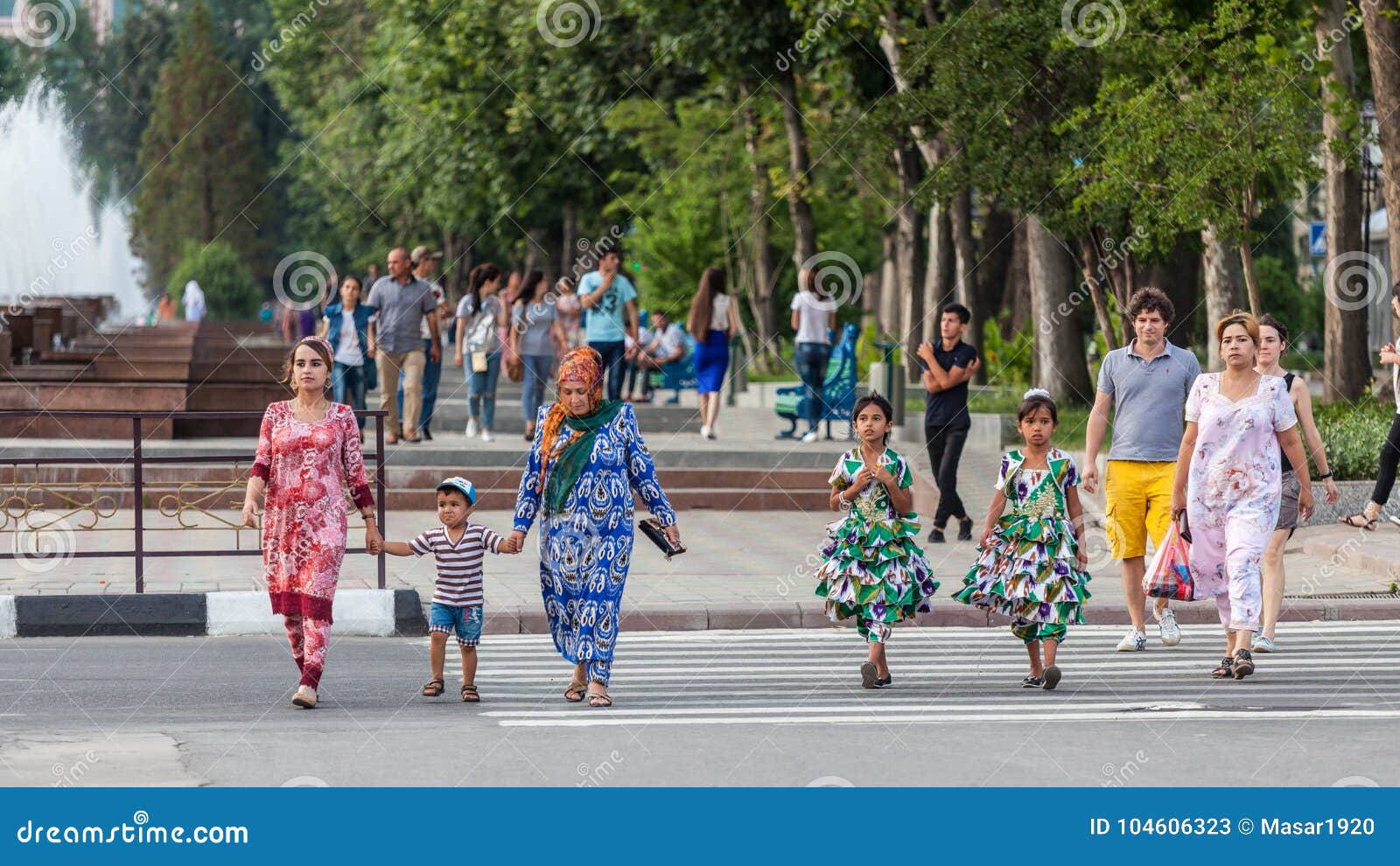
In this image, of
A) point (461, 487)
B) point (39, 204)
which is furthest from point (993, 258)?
point (39, 204)

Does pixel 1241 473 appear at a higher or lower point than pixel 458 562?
higher

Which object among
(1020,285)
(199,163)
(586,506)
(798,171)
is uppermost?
(199,163)

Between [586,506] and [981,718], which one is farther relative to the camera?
[586,506]

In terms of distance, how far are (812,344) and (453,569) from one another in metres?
13.8

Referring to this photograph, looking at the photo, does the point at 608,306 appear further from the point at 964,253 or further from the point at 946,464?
the point at 964,253

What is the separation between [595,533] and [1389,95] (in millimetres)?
11981

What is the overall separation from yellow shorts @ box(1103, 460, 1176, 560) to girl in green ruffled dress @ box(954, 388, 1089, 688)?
1.14m

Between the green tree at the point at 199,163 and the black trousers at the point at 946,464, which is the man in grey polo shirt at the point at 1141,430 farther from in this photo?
the green tree at the point at 199,163

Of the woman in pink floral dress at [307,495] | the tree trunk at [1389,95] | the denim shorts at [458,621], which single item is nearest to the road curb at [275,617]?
the denim shorts at [458,621]

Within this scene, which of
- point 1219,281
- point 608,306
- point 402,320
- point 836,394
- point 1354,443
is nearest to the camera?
point 1354,443

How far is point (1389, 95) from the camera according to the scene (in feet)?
62.2

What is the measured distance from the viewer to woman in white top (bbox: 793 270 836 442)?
75.6 ft

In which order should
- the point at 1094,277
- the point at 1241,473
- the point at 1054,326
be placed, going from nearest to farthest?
the point at 1241,473, the point at 1094,277, the point at 1054,326

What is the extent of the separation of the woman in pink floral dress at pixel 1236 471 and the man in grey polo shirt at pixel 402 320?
34.3 feet
